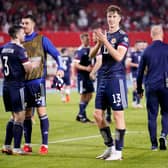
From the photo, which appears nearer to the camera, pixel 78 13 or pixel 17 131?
pixel 17 131

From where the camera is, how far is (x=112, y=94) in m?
10.9

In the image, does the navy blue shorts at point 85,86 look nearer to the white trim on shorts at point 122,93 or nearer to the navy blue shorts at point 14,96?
the navy blue shorts at point 14,96

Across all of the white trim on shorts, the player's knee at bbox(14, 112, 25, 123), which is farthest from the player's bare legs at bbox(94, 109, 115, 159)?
the player's knee at bbox(14, 112, 25, 123)

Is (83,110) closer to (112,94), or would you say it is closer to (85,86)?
(85,86)

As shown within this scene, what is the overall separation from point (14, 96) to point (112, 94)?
1774mm

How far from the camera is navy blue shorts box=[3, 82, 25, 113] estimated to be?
11.5 m

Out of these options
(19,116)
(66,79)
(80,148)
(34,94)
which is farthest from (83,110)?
(66,79)

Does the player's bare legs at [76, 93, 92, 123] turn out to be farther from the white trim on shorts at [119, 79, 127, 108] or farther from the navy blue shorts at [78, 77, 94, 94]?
the white trim on shorts at [119, 79, 127, 108]

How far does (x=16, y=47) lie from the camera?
11.5 meters

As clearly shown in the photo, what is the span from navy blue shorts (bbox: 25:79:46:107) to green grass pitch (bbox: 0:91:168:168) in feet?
2.91

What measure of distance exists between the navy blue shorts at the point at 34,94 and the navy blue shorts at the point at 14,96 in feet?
1.01

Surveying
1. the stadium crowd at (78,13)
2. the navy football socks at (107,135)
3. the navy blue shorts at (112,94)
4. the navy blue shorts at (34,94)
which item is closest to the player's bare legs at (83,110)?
the navy blue shorts at (34,94)

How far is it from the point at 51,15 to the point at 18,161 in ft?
114

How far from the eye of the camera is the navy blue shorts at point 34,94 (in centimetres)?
1194
